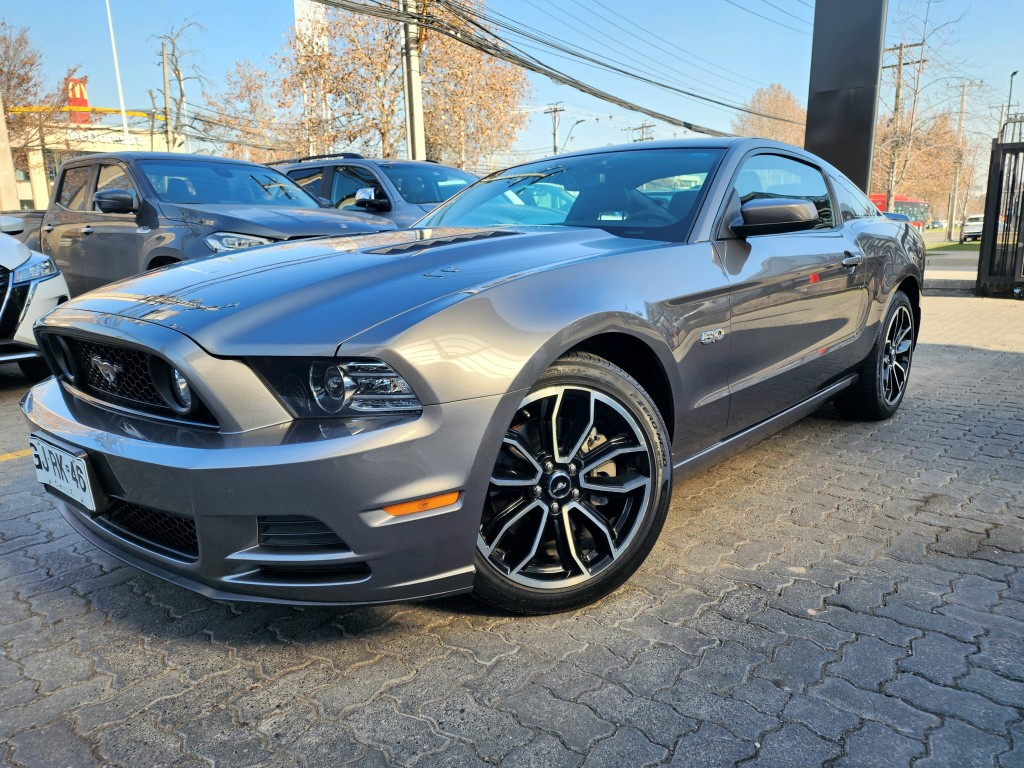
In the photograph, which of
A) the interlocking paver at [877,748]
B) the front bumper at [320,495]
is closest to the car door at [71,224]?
the front bumper at [320,495]

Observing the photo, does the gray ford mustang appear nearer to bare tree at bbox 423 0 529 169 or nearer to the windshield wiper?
the windshield wiper

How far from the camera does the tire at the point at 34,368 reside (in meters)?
5.16

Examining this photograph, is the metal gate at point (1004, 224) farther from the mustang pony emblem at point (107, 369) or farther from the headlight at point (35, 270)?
the mustang pony emblem at point (107, 369)

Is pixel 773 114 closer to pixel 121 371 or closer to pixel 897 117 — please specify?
pixel 897 117

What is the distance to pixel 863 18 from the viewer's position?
936 centimetres

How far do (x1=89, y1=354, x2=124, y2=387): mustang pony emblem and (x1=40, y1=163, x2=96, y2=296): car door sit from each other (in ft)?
16.0

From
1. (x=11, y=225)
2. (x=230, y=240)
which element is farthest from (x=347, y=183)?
(x=11, y=225)

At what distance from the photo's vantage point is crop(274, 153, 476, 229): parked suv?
7.88 m

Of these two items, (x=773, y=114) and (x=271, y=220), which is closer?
(x=271, y=220)

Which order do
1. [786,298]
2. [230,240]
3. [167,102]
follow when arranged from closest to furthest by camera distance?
[786,298] < [230,240] < [167,102]

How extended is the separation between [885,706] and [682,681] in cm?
47

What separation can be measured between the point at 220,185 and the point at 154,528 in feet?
16.5

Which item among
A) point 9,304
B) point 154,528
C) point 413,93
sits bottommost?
point 154,528

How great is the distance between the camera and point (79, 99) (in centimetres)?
4481
